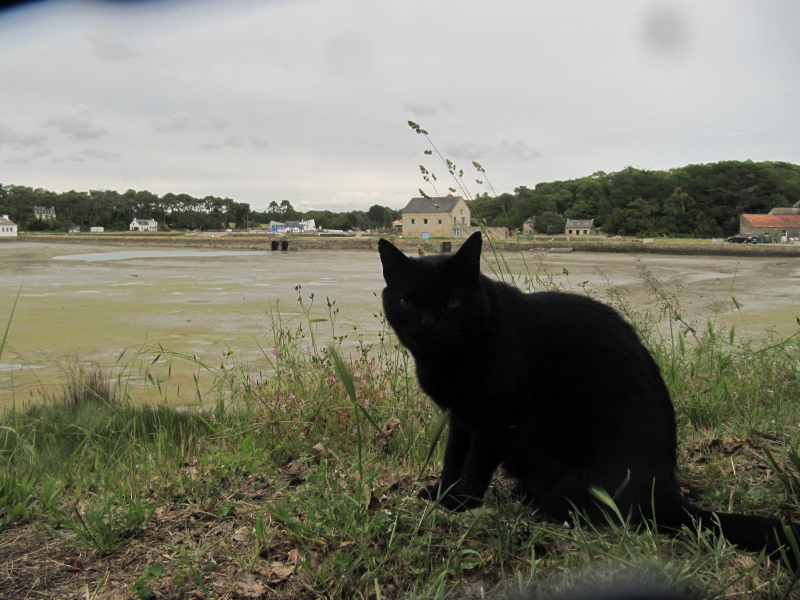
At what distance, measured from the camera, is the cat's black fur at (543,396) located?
1.78m

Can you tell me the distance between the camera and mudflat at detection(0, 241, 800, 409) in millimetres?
5359

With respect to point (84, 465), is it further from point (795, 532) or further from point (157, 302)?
point (157, 302)

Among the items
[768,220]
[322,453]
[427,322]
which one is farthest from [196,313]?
[768,220]

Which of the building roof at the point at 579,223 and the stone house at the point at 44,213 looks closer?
the building roof at the point at 579,223

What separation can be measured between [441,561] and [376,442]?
1.28 metres

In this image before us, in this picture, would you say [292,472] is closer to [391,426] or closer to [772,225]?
[391,426]

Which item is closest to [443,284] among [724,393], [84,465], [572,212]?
[84,465]

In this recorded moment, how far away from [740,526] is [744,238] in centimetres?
3521

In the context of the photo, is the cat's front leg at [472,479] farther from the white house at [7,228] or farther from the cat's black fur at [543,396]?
the white house at [7,228]

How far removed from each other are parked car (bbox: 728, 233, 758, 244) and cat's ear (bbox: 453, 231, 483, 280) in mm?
34407

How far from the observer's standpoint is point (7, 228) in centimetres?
5128

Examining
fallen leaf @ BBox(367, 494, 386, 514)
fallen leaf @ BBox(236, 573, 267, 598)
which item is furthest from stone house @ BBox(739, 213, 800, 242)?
fallen leaf @ BBox(236, 573, 267, 598)

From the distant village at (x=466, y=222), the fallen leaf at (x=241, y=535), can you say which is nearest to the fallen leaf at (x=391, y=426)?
the fallen leaf at (x=241, y=535)

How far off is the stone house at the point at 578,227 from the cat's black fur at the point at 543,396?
168ft
